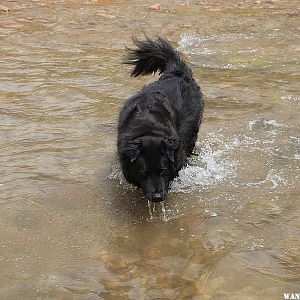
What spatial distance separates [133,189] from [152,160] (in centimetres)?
75

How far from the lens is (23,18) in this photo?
11992 mm

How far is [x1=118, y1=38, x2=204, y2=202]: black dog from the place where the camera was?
4465mm

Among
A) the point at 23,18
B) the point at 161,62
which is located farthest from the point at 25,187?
the point at 23,18

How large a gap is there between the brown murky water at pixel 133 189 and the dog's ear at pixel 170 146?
0.52 m

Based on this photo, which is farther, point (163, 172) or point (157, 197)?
point (163, 172)

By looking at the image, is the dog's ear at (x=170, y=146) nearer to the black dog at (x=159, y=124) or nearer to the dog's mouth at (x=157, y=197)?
the black dog at (x=159, y=124)

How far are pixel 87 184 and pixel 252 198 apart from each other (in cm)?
157

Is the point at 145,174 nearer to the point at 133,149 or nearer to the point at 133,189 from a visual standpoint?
the point at 133,149

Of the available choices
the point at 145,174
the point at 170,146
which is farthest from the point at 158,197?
the point at 170,146

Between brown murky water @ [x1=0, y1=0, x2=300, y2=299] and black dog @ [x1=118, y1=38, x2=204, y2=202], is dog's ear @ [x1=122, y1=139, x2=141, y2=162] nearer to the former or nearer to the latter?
black dog @ [x1=118, y1=38, x2=204, y2=202]

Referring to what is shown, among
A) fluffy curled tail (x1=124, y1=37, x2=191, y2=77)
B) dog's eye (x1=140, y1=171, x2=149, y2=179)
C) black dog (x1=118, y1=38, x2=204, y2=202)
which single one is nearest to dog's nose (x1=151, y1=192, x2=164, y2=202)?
black dog (x1=118, y1=38, x2=204, y2=202)

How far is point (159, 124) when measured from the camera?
187 inches

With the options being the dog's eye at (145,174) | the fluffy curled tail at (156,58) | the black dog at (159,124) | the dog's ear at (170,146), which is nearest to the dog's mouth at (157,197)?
the black dog at (159,124)

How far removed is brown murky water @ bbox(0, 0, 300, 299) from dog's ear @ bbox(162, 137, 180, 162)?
1.71 feet
